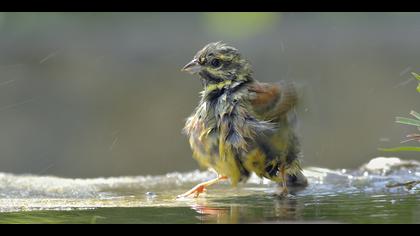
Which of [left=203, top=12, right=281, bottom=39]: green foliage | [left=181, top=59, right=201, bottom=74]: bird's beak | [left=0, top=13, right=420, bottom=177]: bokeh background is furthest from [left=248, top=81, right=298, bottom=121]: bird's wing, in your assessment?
[left=203, top=12, right=281, bottom=39]: green foliage

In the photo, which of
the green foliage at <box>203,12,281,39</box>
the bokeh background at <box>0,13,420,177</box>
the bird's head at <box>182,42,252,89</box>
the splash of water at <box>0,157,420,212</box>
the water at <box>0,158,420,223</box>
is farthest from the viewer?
the green foliage at <box>203,12,281,39</box>

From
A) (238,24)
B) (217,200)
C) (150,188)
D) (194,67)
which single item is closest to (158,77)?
(238,24)

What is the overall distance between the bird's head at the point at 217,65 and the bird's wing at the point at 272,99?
0.17 meters

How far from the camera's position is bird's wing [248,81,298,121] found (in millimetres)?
5746

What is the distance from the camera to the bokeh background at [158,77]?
45.1 ft

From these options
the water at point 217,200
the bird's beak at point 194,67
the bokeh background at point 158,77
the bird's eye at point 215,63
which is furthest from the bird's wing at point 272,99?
the bokeh background at point 158,77

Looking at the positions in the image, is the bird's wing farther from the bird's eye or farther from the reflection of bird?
the bird's eye

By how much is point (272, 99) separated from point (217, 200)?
34.3 inches

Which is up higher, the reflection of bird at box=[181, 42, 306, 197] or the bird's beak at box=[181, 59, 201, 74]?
the bird's beak at box=[181, 59, 201, 74]

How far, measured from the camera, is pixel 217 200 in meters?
5.29

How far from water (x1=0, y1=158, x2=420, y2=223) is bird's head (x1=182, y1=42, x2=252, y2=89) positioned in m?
0.77

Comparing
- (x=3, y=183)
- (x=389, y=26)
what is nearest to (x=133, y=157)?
(x=389, y=26)

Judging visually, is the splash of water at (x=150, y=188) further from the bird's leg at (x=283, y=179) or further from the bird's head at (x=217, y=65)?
the bird's head at (x=217, y=65)
